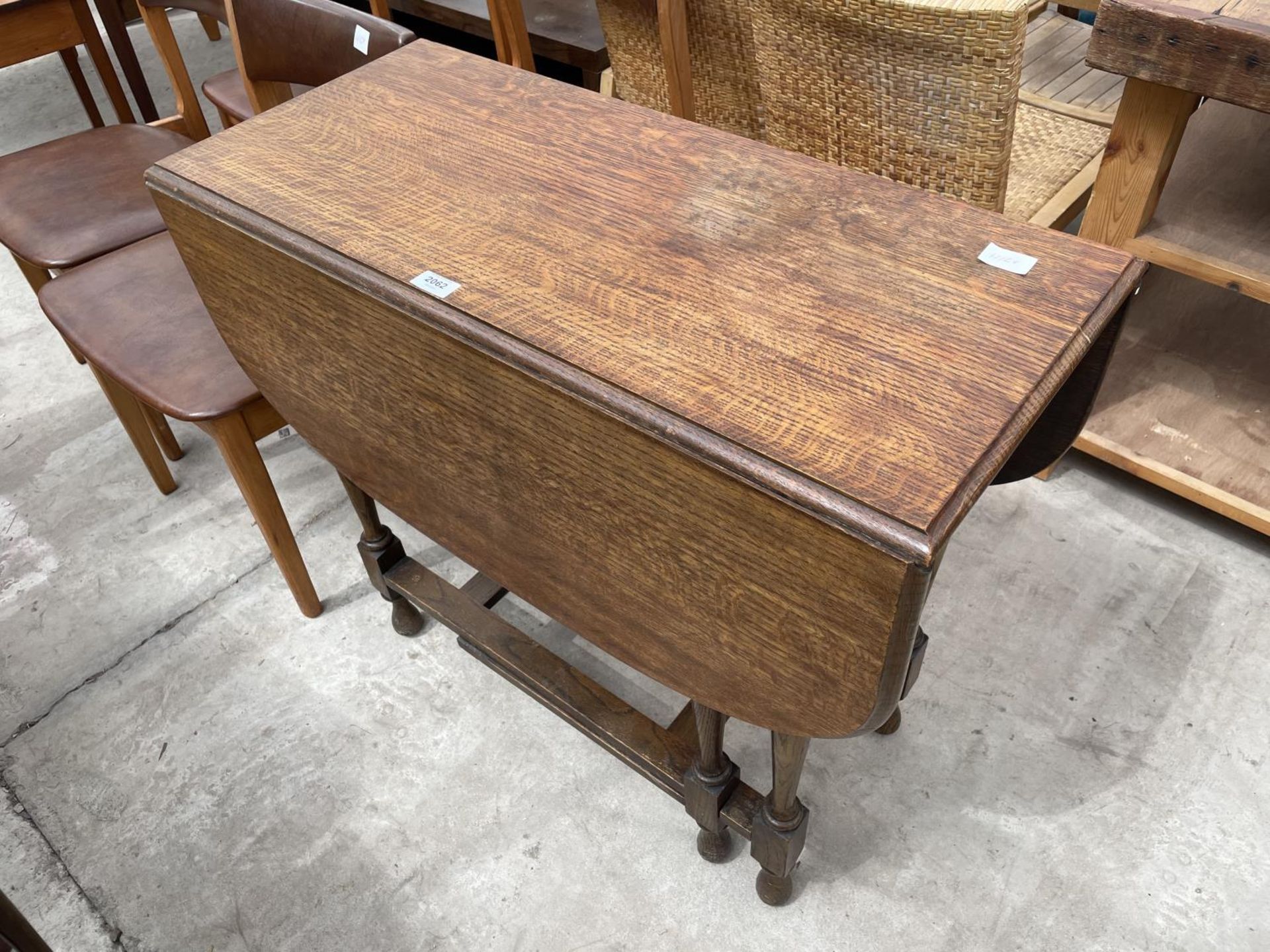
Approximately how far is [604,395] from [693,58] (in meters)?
1.36

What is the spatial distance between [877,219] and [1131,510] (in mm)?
1111

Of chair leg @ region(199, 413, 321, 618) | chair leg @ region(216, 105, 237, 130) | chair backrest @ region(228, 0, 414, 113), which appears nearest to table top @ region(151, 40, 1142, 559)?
chair backrest @ region(228, 0, 414, 113)

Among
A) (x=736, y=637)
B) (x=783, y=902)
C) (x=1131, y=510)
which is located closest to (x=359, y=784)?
(x=783, y=902)

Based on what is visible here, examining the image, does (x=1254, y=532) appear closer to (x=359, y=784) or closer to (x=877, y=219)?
(x=877, y=219)

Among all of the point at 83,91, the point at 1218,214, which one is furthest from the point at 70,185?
the point at 1218,214

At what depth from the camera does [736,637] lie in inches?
A: 35.3

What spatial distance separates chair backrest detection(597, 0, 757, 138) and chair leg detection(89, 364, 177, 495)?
1.11m

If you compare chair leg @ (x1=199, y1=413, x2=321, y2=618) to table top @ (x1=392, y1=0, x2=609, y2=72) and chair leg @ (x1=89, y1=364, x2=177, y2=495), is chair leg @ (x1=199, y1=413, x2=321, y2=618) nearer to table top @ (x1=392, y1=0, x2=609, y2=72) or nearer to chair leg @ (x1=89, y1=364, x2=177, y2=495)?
chair leg @ (x1=89, y1=364, x2=177, y2=495)

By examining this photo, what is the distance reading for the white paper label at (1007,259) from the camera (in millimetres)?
919

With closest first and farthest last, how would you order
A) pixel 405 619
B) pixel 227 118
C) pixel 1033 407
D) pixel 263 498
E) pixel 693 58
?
pixel 1033 407 → pixel 263 498 → pixel 405 619 → pixel 693 58 → pixel 227 118

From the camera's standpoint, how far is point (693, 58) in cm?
194

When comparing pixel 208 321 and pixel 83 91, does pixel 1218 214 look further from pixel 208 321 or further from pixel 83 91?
pixel 83 91

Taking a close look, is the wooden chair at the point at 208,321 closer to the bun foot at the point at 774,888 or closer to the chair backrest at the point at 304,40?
the chair backrest at the point at 304,40

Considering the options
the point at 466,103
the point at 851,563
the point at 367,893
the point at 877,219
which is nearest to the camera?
the point at 851,563
